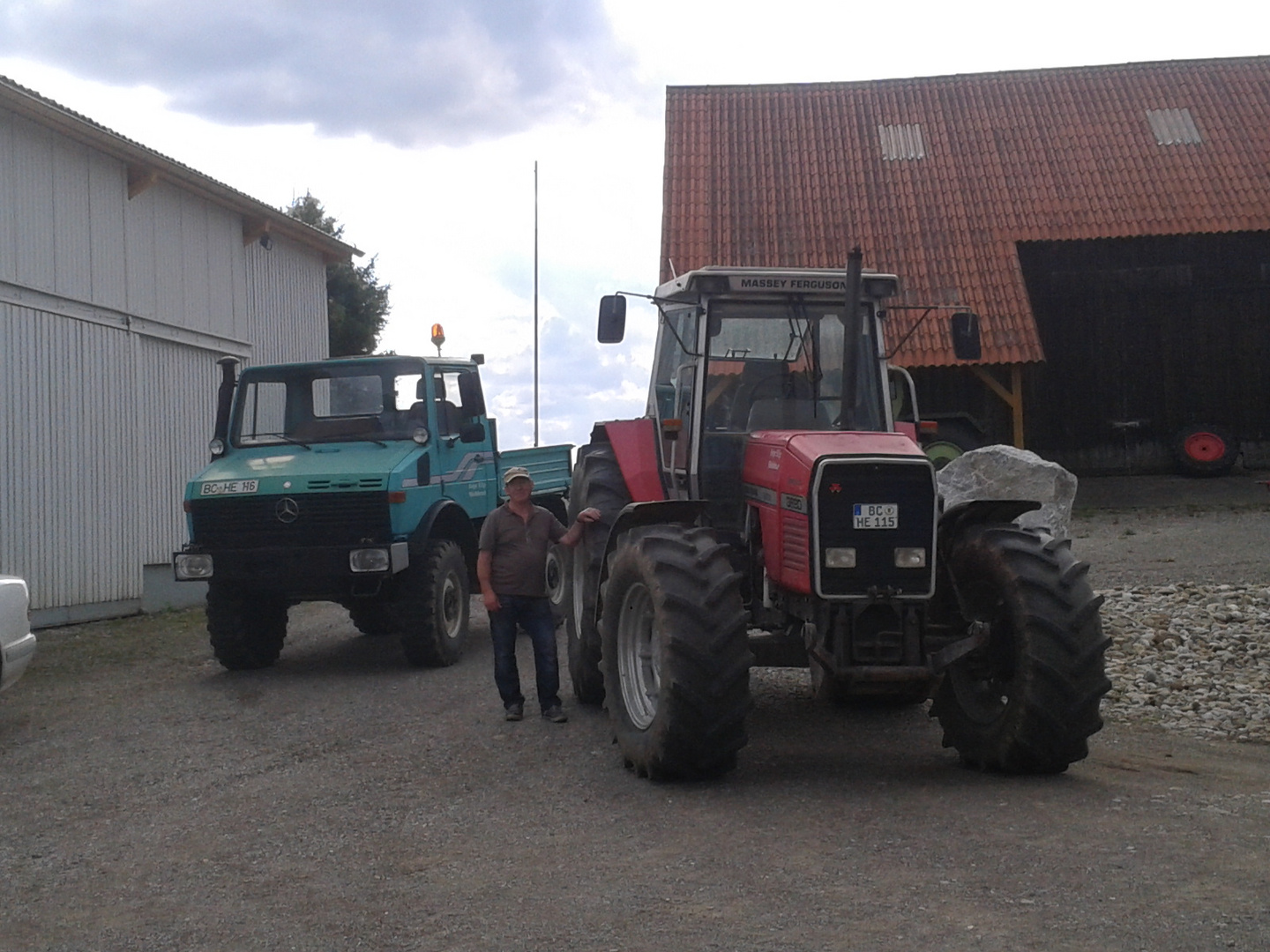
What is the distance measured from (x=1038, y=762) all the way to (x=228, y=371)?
773cm

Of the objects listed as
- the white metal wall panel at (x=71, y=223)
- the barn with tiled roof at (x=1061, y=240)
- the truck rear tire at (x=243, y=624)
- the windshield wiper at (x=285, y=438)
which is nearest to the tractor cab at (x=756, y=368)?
the windshield wiper at (x=285, y=438)

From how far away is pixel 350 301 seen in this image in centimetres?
4225

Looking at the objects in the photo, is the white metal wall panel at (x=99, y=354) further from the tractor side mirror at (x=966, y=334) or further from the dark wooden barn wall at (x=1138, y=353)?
the dark wooden barn wall at (x=1138, y=353)

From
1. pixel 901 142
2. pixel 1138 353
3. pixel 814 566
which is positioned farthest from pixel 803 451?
Answer: pixel 901 142

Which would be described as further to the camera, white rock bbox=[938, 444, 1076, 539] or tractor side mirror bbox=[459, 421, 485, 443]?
white rock bbox=[938, 444, 1076, 539]

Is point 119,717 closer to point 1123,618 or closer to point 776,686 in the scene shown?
point 776,686

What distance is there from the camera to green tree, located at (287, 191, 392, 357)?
4150 centimetres

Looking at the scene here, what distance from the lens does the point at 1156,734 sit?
8.45m

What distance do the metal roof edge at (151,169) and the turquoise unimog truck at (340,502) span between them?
4.87 m

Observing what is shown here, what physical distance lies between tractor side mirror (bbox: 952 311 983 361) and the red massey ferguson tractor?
14 mm

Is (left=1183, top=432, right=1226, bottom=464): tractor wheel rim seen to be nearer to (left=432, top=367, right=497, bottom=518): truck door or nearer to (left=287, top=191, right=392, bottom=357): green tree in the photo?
(left=432, top=367, right=497, bottom=518): truck door

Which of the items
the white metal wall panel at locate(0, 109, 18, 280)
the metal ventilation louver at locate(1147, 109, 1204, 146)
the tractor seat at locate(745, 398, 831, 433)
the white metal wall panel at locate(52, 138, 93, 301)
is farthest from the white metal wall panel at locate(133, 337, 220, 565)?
the metal ventilation louver at locate(1147, 109, 1204, 146)

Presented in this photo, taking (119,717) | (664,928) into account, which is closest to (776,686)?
(119,717)

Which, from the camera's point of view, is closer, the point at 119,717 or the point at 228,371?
the point at 119,717
